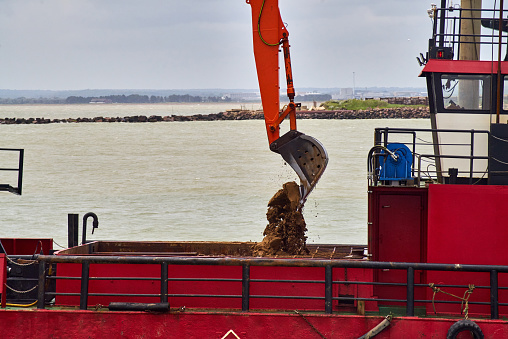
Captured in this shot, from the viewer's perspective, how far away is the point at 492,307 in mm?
8305

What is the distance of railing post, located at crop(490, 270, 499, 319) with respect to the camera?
813 cm

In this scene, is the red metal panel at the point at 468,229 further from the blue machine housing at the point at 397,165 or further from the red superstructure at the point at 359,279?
the blue machine housing at the point at 397,165

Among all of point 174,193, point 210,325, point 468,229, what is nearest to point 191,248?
point 210,325

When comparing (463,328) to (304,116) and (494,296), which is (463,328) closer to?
(494,296)

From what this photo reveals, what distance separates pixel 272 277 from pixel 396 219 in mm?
1786

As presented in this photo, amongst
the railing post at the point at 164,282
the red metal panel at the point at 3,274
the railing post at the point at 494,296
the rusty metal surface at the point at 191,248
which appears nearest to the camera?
the railing post at the point at 494,296

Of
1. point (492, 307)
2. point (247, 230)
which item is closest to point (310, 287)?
point (492, 307)

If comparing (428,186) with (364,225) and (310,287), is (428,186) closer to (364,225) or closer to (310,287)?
(310,287)

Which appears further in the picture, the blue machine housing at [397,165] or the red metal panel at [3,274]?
the blue machine housing at [397,165]

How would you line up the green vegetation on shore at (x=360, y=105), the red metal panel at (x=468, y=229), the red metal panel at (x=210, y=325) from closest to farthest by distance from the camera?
the red metal panel at (x=210, y=325), the red metal panel at (x=468, y=229), the green vegetation on shore at (x=360, y=105)

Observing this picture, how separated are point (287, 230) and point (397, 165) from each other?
188 cm

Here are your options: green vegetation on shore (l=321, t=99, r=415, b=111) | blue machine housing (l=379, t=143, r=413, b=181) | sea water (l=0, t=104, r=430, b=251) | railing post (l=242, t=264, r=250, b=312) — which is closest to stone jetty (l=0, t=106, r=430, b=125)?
green vegetation on shore (l=321, t=99, r=415, b=111)

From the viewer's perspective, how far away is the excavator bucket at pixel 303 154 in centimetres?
1010

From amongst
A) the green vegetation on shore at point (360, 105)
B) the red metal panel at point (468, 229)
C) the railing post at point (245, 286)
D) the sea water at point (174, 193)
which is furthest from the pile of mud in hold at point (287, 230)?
the green vegetation on shore at point (360, 105)
